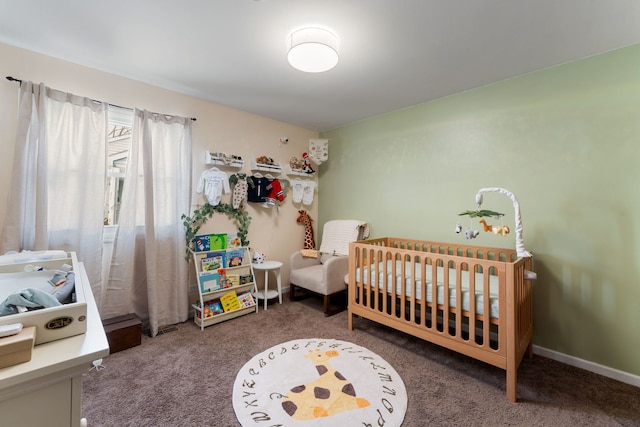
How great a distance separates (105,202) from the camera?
245cm

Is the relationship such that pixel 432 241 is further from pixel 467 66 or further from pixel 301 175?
pixel 301 175

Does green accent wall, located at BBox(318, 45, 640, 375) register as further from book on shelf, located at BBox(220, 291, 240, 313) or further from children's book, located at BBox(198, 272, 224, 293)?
children's book, located at BBox(198, 272, 224, 293)

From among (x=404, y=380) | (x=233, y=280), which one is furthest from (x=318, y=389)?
(x=233, y=280)

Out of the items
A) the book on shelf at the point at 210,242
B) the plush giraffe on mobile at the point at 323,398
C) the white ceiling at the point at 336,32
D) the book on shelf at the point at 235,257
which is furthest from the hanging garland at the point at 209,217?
the plush giraffe on mobile at the point at 323,398

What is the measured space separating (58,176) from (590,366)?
4364 mm

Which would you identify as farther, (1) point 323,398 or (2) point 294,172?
(2) point 294,172

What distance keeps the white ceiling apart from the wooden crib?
1.53 meters

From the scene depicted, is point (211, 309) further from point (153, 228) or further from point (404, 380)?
point (404, 380)

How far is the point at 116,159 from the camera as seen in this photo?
8.34 feet

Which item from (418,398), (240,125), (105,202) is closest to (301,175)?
(240,125)

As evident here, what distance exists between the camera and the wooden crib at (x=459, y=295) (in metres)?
1.74

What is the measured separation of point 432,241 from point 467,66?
1629 mm

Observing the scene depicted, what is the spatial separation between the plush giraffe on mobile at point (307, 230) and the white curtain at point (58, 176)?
7.52 ft

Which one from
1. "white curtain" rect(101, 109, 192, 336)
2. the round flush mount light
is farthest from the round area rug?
the round flush mount light
